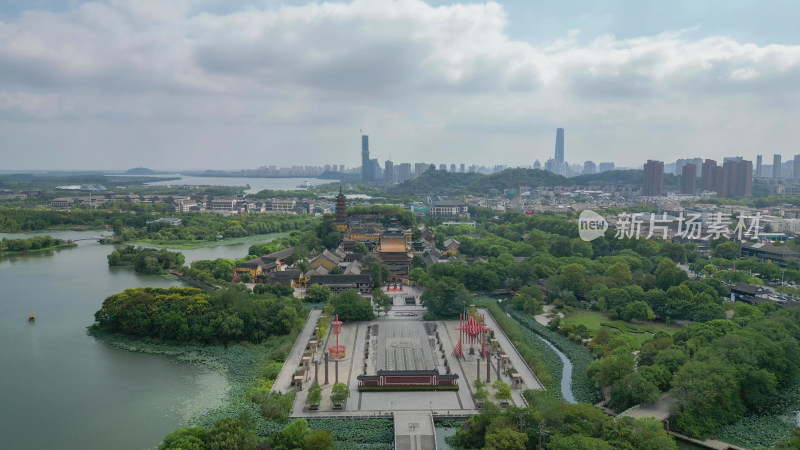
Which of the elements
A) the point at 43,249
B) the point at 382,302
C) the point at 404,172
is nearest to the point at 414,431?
the point at 382,302

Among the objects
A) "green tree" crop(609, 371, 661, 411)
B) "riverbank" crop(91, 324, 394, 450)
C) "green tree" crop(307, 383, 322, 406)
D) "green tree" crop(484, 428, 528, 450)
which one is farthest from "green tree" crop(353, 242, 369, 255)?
"green tree" crop(484, 428, 528, 450)

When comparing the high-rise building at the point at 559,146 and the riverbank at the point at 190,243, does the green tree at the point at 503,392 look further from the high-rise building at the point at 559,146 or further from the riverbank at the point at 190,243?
the high-rise building at the point at 559,146

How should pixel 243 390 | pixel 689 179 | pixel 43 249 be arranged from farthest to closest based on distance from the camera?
pixel 689 179 < pixel 43 249 < pixel 243 390

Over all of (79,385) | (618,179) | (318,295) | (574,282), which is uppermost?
(618,179)

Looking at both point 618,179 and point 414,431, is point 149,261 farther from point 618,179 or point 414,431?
point 618,179

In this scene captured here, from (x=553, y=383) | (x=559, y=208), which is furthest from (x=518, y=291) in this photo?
(x=559, y=208)

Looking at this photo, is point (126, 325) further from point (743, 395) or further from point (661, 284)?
point (661, 284)

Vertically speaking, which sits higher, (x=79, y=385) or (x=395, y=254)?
(x=395, y=254)
